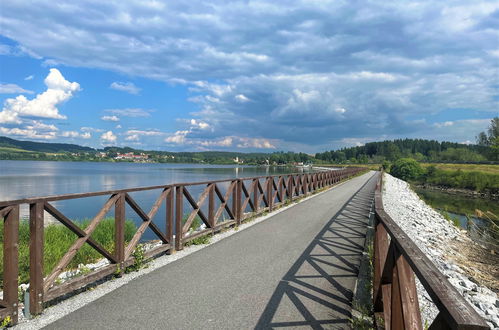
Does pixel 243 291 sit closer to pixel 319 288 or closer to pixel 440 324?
pixel 319 288

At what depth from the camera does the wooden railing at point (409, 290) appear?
1.74 meters

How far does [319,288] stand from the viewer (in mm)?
4984

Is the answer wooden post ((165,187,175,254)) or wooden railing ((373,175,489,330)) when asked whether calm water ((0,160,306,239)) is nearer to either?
wooden post ((165,187,175,254))

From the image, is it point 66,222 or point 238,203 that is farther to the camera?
point 238,203

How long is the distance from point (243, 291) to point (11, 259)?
9.26ft

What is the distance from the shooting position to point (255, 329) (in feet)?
12.3

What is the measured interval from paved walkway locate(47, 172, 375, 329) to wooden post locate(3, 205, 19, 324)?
54 centimetres

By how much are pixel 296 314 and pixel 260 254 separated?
269 centimetres

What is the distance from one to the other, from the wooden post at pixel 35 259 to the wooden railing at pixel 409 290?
12.7 ft

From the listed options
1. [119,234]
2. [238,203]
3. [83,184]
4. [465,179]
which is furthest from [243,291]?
[465,179]

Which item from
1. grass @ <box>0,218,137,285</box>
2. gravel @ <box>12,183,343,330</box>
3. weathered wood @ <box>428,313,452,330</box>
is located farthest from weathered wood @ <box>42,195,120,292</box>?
weathered wood @ <box>428,313,452,330</box>

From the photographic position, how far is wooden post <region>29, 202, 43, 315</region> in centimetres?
404

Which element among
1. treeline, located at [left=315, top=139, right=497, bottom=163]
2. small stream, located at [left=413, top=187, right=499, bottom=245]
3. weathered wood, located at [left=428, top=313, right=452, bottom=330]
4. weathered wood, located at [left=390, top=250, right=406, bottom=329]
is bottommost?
small stream, located at [left=413, top=187, right=499, bottom=245]

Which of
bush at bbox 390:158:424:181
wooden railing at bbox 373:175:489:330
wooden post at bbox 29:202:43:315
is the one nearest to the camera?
wooden railing at bbox 373:175:489:330
